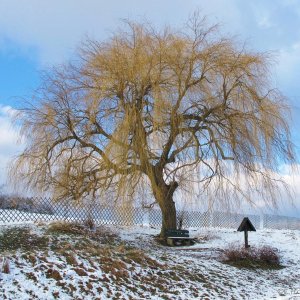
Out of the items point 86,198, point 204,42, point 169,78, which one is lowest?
point 86,198

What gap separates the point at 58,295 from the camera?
8055 mm

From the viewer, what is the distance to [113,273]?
9.54 meters

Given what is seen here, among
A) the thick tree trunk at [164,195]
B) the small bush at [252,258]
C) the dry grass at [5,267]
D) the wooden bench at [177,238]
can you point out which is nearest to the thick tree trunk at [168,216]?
the thick tree trunk at [164,195]

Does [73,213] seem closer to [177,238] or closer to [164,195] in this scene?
[164,195]

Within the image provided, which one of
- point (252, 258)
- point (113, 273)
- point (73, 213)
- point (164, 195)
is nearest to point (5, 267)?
point (113, 273)

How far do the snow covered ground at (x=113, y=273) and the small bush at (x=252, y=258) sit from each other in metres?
0.34

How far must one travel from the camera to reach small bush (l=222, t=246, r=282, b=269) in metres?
13.1

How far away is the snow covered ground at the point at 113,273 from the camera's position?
8.45 metres

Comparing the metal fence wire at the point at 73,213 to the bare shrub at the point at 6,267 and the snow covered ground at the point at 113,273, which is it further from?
the bare shrub at the point at 6,267

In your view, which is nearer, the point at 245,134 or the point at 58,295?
the point at 58,295

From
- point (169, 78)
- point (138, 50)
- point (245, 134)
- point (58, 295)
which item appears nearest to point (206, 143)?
point (245, 134)

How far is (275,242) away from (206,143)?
5.17 meters

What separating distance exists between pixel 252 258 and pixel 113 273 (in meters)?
5.62

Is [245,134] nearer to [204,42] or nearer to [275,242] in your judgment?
[204,42]
